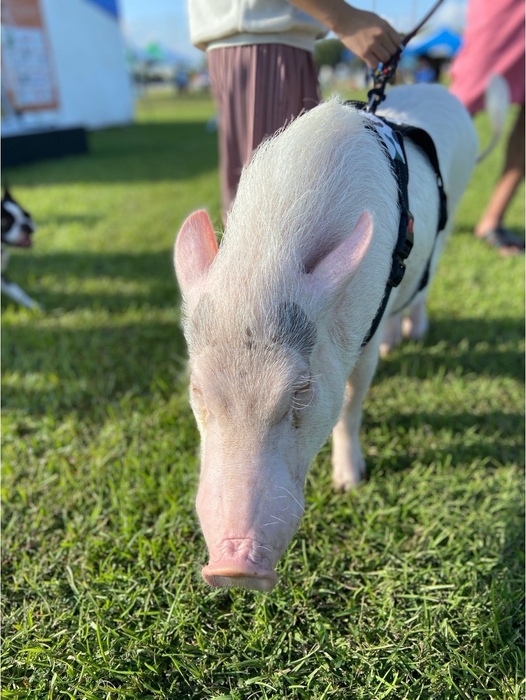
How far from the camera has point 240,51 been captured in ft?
7.58

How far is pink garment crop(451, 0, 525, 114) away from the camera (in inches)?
159

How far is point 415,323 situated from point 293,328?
230 cm

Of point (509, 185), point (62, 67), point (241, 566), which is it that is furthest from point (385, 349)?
point (62, 67)

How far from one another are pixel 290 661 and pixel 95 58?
64.1 feet

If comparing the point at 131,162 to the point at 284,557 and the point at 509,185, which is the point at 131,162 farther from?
the point at 284,557

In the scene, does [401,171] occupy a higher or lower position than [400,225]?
higher

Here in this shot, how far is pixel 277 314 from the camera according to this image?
1437 mm

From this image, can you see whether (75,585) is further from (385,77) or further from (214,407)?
(385,77)

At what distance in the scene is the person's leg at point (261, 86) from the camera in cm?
230

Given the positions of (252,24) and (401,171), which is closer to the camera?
(401,171)

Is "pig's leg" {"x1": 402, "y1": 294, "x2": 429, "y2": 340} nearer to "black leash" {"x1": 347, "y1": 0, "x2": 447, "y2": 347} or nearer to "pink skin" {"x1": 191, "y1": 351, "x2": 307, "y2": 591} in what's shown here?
"black leash" {"x1": 347, "y1": 0, "x2": 447, "y2": 347}

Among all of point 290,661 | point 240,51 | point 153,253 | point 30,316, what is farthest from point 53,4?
point 290,661

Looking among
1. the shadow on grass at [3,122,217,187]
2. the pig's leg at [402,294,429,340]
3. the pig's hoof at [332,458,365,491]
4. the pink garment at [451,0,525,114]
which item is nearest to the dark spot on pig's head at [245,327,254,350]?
the pig's hoof at [332,458,365,491]

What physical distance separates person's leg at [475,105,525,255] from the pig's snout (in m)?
4.34
